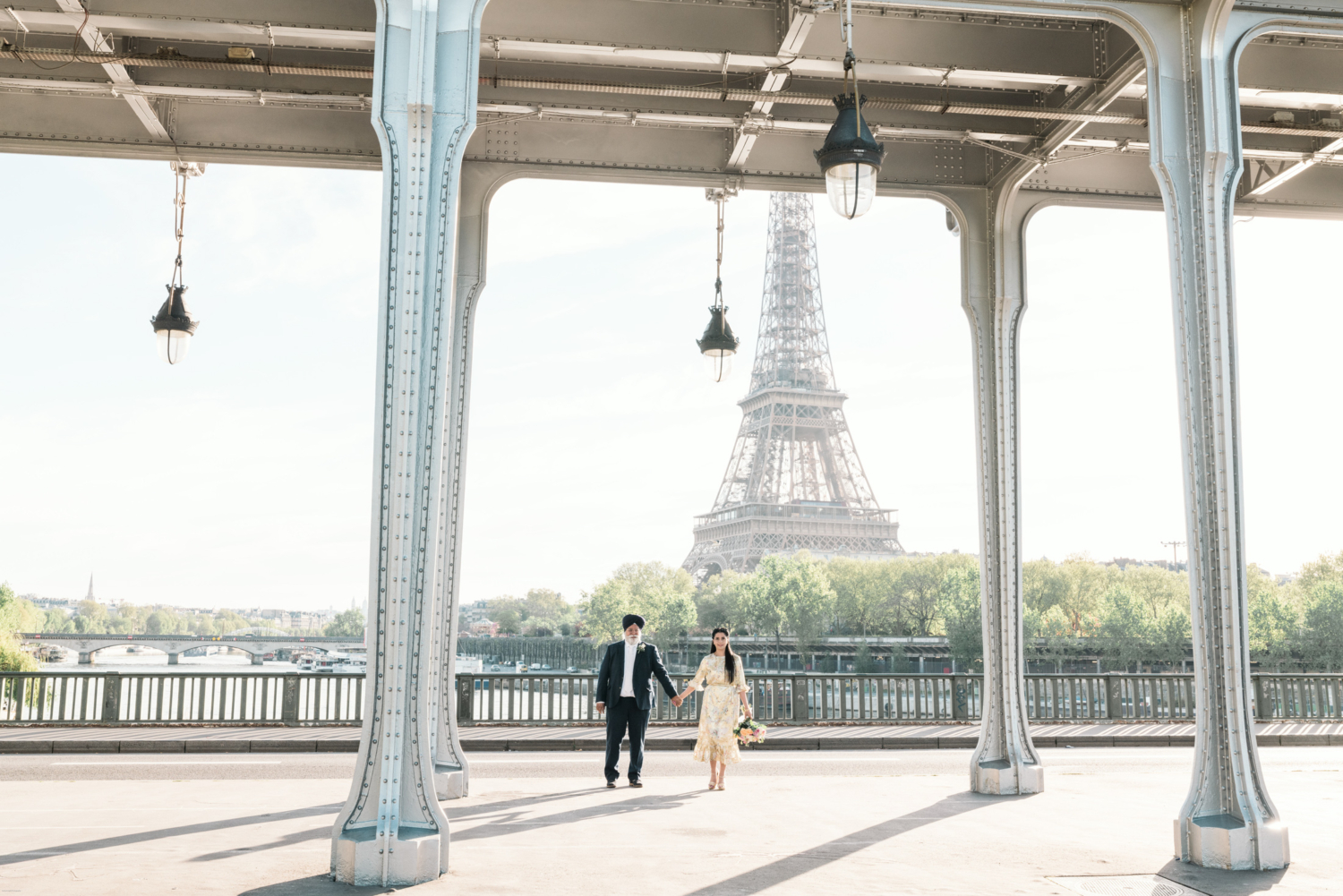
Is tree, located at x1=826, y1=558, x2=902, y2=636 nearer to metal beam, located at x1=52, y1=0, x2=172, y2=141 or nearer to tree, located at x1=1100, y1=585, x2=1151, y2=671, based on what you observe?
tree, located at x1=1100, y1=585, x2=1151, y2=671

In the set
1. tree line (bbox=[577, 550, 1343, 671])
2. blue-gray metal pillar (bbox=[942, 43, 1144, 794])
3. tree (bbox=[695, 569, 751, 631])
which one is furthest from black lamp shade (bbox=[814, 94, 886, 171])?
tree (bbox=[695, 569, 751, 631])

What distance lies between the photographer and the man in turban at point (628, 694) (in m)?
11.2

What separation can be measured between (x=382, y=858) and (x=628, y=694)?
5177mm

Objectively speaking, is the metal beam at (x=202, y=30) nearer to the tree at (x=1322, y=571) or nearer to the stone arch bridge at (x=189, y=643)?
the tree at (x=1322, y=571)

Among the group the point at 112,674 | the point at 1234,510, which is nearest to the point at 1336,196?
the point at 1234,510

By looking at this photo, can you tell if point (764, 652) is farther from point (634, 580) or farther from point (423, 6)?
point (423, 6)

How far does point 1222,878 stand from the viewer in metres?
6.57

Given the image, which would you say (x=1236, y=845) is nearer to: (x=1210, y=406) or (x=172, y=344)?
(x=1210, y=406)

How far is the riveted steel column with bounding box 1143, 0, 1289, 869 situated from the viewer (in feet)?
23.0

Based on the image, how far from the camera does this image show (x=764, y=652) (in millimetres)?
92438

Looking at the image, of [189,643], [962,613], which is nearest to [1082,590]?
[962,613]

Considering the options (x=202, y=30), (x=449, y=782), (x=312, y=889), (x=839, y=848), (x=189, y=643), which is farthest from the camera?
(x=189, y=643)

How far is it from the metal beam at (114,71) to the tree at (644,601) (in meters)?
85.2

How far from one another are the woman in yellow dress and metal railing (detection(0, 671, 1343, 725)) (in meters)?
5.81
